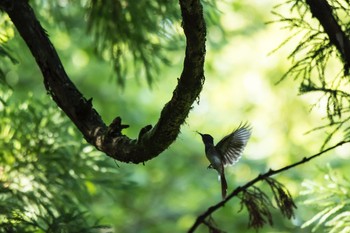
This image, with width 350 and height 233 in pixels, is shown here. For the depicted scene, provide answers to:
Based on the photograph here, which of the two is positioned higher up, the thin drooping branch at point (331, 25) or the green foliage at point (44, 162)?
the green foliage at point (44, 162)

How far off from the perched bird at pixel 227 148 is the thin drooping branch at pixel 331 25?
297mm

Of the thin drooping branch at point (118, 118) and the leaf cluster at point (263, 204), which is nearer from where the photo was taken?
the thin drooping branch at point (118, 118)

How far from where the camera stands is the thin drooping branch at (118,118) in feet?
4.23

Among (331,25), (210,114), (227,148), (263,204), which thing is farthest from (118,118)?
(210,114)

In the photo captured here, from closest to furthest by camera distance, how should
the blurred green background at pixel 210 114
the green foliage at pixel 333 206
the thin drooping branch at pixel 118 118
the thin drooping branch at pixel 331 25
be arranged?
the thin drooping branch at pixel 118 118
the thin drooping branch at pixel 331 25
the green foliage at pixel 333 206
the blurred green background at pixel 210 114

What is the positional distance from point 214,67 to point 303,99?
3.19 ft

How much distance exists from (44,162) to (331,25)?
1.47 meters

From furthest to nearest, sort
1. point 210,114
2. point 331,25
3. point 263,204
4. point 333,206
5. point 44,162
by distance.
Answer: point 210,114 < point 44,162 < point 333,206 < point 263,204 < point 331,25

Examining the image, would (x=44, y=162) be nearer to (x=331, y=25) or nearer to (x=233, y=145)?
(x=233, y=145)

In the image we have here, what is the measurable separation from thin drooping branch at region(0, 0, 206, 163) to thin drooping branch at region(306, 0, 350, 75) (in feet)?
1.02

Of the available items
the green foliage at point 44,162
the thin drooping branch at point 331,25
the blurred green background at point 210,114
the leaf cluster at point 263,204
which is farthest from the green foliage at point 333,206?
the blurred green background at point 210,114

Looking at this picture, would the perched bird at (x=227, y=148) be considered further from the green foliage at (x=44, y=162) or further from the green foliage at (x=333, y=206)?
the green foliage at (x=44, y=162)

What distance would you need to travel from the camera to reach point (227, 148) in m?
1.59

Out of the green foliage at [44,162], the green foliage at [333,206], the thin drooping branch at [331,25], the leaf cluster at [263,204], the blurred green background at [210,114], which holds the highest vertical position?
the blurred green background at [210,114]
